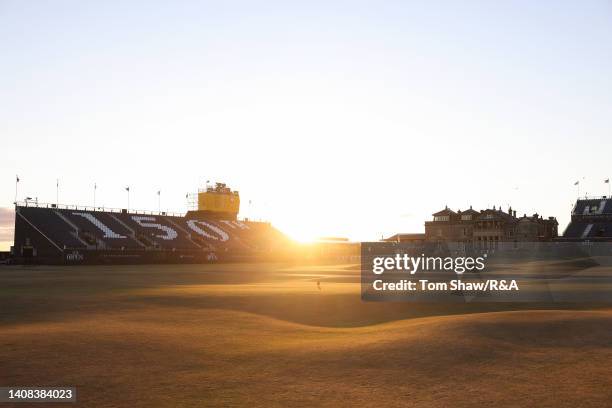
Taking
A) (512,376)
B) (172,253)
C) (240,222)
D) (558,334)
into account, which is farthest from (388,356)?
(240,222)

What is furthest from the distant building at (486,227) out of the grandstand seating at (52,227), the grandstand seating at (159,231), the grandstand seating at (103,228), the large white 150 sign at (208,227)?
the grandstand seating at (52,227)

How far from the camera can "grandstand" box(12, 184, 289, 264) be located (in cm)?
7706

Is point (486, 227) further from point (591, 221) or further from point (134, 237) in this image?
point (134, 237)

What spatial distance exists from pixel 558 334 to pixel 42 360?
42.8 ft

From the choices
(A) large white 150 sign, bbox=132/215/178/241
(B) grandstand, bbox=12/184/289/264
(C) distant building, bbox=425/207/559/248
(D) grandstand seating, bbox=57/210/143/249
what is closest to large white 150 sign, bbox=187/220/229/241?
(B) grandstand, bbox=12/184/289/264

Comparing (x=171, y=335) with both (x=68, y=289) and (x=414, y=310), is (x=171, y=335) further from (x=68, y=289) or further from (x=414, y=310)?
(x=68, y=289)

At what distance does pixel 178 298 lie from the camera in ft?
90.3

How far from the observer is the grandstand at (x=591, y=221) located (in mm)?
123562

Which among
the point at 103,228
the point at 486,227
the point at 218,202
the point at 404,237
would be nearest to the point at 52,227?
the point at 103,228

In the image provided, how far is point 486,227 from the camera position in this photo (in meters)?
143

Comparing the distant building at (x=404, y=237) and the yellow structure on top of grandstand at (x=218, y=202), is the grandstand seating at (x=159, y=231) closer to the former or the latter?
the yellow structure on top of grandstand at (x=218, y=202)

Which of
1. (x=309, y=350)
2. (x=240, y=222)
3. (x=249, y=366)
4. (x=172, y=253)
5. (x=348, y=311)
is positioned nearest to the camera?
(x=249, y=366)

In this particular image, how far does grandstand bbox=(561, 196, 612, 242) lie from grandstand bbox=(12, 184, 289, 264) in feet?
218

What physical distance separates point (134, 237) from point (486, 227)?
91.2 meters
